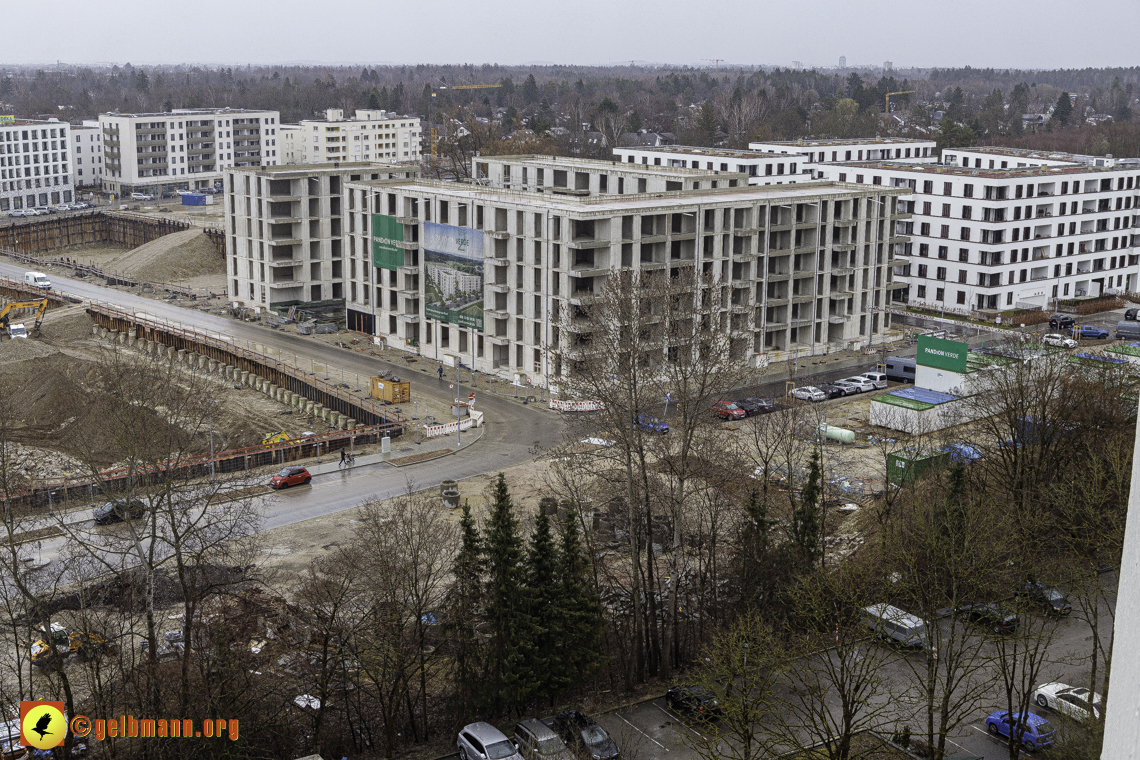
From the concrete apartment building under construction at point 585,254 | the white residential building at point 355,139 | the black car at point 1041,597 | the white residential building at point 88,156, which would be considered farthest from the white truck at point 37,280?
the black car at point 1041,597

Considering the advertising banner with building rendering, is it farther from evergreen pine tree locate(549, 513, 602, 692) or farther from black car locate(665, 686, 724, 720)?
black car locate(665, 686, 724, 720)

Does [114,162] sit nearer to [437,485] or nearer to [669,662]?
[437,485]

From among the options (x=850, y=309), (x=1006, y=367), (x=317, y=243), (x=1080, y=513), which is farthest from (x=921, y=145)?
(x=1080, y=513)

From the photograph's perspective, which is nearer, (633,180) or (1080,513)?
(1080,513)

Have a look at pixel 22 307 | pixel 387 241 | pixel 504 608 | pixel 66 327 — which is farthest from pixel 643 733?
pixel 22 307

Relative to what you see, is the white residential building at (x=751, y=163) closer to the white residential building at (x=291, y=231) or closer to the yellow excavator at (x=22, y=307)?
the white residential building at (x=291, y=231)

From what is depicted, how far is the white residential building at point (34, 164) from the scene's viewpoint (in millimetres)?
147625

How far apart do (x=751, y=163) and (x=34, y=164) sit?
102 meters

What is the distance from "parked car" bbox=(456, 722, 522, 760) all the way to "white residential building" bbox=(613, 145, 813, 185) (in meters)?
79.7

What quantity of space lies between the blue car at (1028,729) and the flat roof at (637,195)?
4036 cm

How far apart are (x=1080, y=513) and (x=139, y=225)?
122533mm

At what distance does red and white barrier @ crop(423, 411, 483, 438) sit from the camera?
195 ft

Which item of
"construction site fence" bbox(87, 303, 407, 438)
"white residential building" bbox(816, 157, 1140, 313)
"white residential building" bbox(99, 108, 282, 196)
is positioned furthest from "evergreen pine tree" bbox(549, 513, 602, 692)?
"white residential building" bbox(99, 108, 282, 196)

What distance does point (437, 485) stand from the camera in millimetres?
52281
